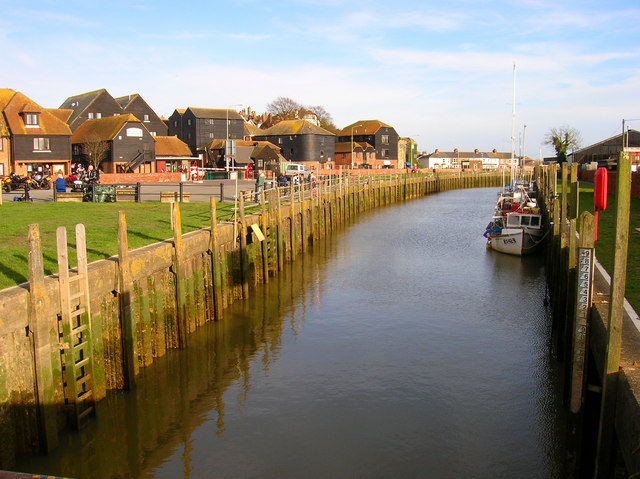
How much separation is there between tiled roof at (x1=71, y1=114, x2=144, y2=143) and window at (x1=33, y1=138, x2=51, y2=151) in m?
9.54

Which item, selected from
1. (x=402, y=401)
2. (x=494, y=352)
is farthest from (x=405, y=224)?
(x=402, y=401)

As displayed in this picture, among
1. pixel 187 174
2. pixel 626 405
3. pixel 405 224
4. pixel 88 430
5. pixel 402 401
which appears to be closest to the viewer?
pixel 626 405

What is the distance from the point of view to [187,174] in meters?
68.6

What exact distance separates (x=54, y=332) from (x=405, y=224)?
37732mm

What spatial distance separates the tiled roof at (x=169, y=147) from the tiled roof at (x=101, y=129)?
7.97 meters

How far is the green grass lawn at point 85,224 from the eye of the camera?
47.1ft

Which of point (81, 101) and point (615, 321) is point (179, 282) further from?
point (81, 101)

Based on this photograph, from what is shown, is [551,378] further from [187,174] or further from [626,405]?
[187,174]

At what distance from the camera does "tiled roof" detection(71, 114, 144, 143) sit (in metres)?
70.2

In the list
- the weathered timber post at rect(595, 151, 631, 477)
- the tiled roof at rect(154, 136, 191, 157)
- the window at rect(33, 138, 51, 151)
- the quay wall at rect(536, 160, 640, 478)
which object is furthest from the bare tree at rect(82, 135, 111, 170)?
the weathered timber post at rect(595, 151, 631, 477)

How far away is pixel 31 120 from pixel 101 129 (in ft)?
43.2

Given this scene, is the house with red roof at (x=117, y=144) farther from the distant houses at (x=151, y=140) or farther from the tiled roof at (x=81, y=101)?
the tiled roof at (x=81, y=101)

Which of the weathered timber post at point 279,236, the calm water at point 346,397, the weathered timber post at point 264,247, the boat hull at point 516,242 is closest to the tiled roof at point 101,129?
the weathered timber post at point 279,236

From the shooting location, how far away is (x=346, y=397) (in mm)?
13180
